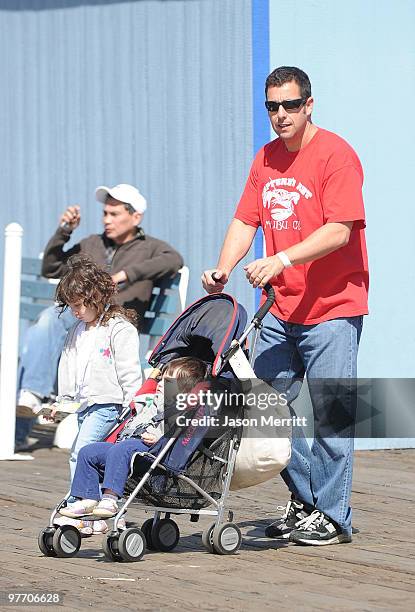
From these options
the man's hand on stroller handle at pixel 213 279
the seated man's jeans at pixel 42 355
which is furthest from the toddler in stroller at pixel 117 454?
the seated man's jeans at pixel 42 355

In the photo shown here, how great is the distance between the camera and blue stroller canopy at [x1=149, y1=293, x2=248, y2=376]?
6.16m

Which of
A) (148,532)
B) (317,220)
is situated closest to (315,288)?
(317,220)

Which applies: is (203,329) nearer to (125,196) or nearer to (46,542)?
(46,542)

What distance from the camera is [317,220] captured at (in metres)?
6.32

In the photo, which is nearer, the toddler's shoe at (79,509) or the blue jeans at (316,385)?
the toddler's shoe at (79,509)

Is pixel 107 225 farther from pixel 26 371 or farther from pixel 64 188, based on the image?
pixel 64 188

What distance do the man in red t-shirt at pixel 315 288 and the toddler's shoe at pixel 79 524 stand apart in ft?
2.76

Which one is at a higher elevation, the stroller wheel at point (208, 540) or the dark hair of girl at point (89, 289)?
the dark hair of girl at point (89, 289)

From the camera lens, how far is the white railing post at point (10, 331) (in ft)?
30.6

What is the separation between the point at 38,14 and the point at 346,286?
5925 mm

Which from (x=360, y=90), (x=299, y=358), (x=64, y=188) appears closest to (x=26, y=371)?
(x=64, y=188)

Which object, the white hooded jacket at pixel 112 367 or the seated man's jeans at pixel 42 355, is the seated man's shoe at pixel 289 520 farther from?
the seated man's jeans at pixel 42 355
